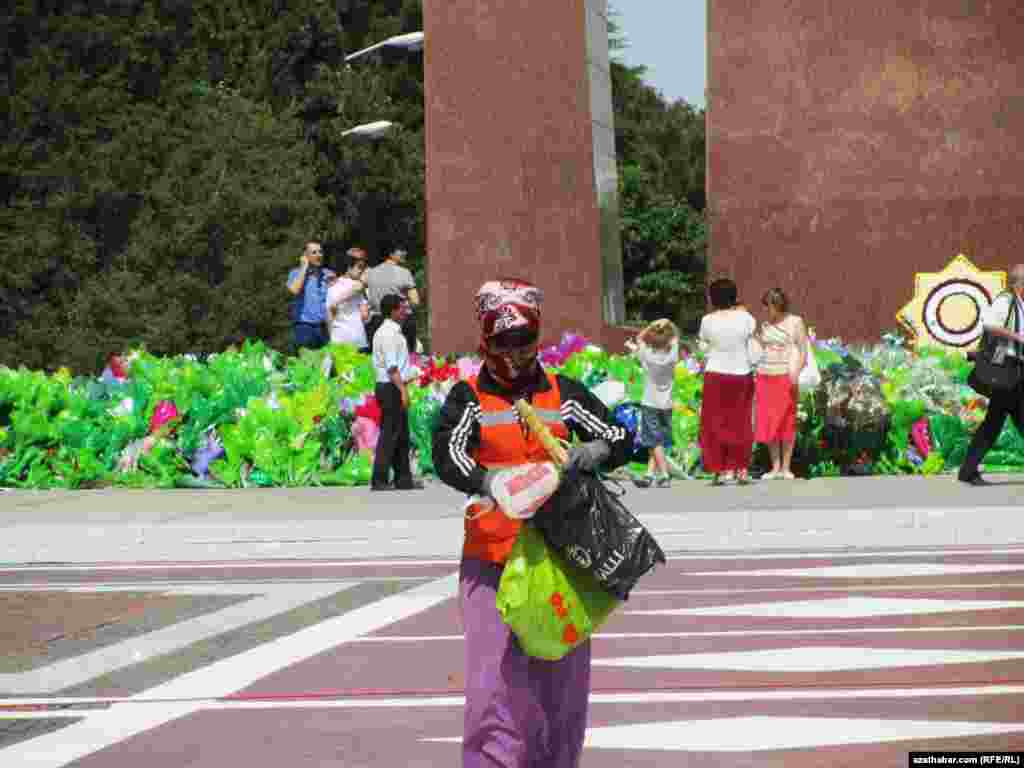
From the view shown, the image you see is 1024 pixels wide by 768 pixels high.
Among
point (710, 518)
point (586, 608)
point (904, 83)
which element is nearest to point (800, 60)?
point (904, 83)

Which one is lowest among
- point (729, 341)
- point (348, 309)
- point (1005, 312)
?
point (729, 341)

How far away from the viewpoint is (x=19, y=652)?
11.7 m

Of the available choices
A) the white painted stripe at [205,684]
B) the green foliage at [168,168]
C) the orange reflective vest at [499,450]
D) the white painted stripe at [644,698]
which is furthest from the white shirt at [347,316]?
the green foliage at [168,168]

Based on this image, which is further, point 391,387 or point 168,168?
point 168,168

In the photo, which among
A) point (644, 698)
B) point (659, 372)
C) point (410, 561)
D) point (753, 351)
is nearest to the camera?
point (644, 698)

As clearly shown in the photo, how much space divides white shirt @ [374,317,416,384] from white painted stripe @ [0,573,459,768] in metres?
5.90

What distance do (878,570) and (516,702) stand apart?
27.8ft

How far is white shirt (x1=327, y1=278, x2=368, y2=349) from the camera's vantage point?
22.9 metres

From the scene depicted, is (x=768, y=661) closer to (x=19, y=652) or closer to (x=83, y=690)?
(x=83, y=690)

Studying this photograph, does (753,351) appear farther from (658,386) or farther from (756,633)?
(756,633)

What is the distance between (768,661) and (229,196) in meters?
54.8

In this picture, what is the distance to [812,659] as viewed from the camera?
A: 10.6m

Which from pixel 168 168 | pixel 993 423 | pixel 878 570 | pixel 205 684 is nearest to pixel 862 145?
pixel 993 423

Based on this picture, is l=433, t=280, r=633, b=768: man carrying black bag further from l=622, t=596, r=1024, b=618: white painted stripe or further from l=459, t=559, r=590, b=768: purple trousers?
l=622, t=596, r=1024, b=618: white painted stripe
